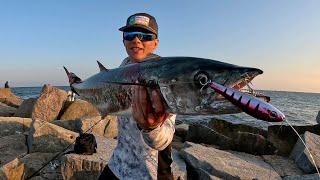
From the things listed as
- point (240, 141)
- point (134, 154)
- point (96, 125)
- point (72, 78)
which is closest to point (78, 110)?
point (96, 125)

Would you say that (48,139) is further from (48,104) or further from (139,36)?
(48,104)

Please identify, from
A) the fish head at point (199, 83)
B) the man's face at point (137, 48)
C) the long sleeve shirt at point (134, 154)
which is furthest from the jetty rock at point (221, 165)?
the fish head at point (199, 83)

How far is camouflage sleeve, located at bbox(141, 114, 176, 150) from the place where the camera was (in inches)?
140

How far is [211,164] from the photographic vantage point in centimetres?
764

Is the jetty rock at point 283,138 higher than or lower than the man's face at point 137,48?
lower

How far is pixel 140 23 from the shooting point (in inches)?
159

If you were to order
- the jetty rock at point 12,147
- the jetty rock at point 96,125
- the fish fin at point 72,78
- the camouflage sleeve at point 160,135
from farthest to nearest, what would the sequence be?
the jetty rock at point 96,125, the jetty rock at point 12,147, the fish fin at point 72,78, the camouflage sleeve at point 160,135

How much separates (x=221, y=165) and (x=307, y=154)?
2.51m

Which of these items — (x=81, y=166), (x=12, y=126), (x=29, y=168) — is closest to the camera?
(x=81, y=166)

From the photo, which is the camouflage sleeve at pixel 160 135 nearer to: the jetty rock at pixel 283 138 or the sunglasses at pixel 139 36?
the sunglasses at pixel 139 36

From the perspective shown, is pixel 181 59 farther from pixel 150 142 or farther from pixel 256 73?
pixel 150 142

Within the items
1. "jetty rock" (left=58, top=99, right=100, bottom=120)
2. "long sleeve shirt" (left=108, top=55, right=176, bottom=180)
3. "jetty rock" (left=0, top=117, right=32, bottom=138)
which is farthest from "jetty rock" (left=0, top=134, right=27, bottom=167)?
"jetty rock" (left=58, top=99, right=100, bottom=120)

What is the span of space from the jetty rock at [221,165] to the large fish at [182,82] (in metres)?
4.27

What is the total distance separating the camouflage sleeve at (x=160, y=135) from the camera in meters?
3.56
